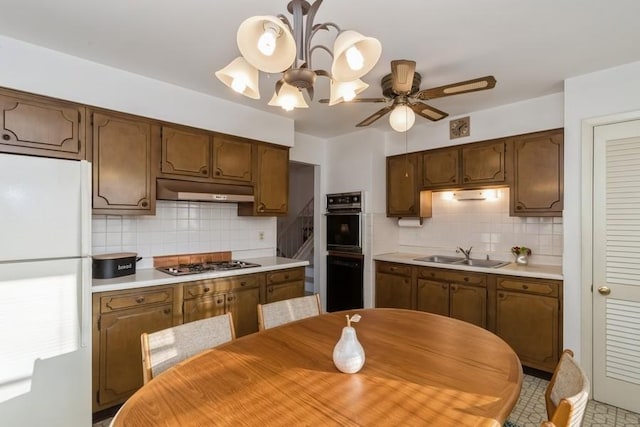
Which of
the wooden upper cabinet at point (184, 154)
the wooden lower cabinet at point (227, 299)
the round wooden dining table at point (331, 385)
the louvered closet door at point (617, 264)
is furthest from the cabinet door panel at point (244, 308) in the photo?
the louvered closet door at point (617, 264)

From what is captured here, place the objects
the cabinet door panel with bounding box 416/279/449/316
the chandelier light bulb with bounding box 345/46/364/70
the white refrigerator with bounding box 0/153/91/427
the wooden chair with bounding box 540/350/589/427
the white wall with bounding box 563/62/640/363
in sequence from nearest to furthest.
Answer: the wooden chair with bounding box 540/350/589/427, the chandelier light bulb with bounding box 345/46/364/70, the white refrigerator with bounding box 0/153/91/427, the white wall with bounding box 563/62/640/363, the cabinet door panel with bounding box 416/279/449/316

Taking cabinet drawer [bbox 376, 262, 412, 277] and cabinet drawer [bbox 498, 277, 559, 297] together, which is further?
cabinet drawer [bbox 376, 262, 412, 277]

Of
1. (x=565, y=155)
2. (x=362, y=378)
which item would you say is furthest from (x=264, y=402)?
(x=565, y=155)

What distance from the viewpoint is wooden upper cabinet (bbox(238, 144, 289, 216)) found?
330cm

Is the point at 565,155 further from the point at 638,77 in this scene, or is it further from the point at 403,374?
the point at 403,374

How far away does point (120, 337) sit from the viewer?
7.22ft

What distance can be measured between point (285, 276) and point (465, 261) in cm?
194

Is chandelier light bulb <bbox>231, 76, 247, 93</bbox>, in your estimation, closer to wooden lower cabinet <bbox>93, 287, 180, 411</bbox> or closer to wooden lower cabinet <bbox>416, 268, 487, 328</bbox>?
wooden lower cabinet <bbox>93, 287, 180, 411</bbox>

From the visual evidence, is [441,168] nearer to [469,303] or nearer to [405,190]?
[405,190]

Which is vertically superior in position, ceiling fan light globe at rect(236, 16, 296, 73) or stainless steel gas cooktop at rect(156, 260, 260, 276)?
ceiling fan light globe at rect(236, 16, 296, 73)

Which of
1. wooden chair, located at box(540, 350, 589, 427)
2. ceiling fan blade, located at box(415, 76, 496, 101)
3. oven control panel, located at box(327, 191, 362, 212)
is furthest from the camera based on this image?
oven control panel, located at box(327, 191, 362, 212)

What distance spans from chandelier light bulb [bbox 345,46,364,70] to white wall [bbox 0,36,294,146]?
185 centimetres

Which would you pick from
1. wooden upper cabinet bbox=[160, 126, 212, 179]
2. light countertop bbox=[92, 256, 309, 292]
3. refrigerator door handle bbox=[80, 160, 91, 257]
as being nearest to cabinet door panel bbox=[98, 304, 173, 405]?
light countertop bbox=[92, 256, 309, 292]

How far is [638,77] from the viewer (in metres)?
2.26
